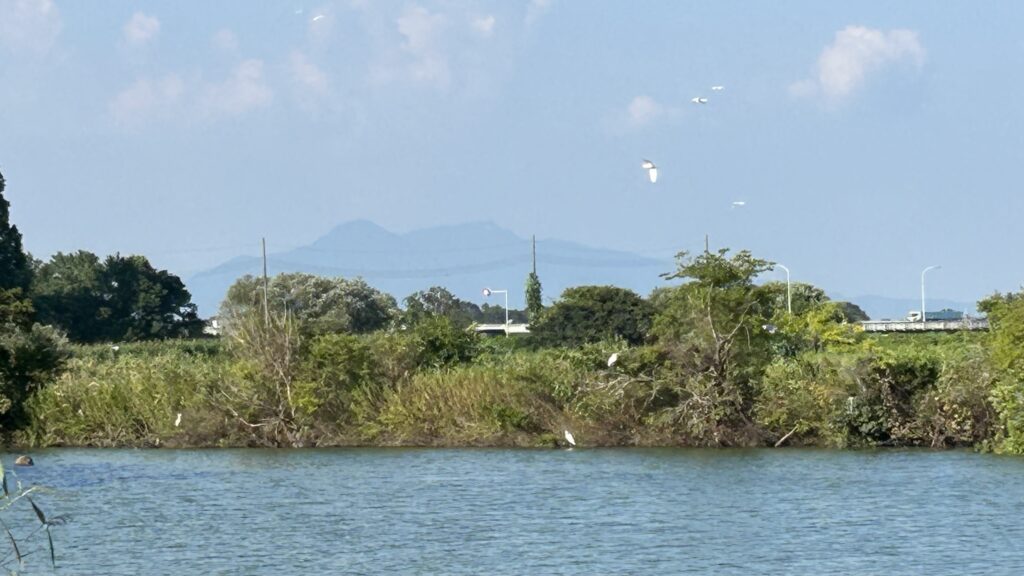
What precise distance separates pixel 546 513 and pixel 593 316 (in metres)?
60.5

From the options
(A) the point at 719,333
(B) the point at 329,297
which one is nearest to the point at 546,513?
(A) the point at 719,333

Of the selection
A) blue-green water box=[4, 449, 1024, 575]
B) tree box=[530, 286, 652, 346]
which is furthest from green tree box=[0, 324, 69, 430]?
tree box=[530, 286, 652, 346]

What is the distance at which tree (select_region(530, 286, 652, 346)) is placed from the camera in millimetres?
92438

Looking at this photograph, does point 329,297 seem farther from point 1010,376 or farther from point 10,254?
point 1010,376

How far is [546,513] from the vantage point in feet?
111

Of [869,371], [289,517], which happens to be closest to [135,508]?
[289,517]

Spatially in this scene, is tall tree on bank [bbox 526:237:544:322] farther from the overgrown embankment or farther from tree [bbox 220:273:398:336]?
the overgrown embankment

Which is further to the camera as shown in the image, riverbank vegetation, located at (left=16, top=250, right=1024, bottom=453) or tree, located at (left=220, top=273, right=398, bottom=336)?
tree, located at (left=220, top=273, right=398, bottom=336)

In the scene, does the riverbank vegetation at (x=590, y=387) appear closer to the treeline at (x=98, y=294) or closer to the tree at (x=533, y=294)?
the treeline at (x=98, y=294)

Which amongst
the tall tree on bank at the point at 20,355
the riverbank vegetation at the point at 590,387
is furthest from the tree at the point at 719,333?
the tall tree on bank at the point at 20,355

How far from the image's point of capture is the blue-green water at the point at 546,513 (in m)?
27.3

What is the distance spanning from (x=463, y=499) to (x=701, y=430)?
38.6ft

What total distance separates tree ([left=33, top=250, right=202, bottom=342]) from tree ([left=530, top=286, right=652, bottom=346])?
2460 centimetres

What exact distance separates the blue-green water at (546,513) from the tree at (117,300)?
5555 centimetres
